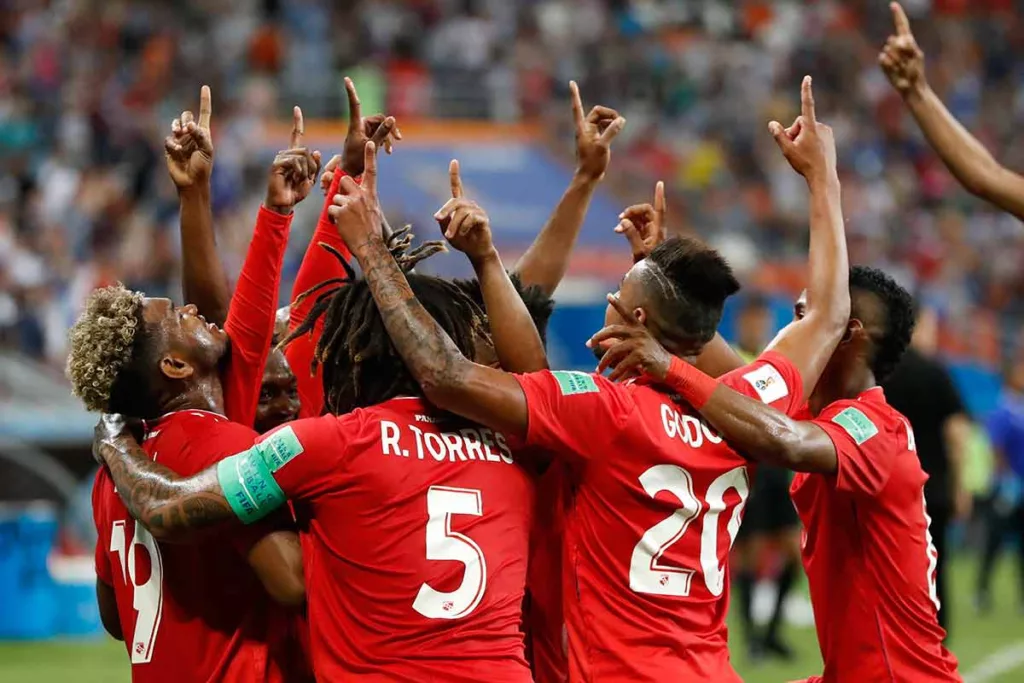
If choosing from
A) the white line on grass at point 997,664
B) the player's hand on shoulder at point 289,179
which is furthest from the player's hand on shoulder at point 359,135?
the white line on grass at point 997,664

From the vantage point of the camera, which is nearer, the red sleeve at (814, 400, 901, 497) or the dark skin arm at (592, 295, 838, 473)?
the dark skin arm at (592, 295, 838, 473)

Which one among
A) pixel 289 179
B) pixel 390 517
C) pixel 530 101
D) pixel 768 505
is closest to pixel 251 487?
pixel 390 517

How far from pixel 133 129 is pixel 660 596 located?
1450 cm

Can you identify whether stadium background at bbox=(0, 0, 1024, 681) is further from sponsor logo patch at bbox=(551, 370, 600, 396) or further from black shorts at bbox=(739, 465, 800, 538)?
sponsor logo patch at bbox=(551, 370, 600, 396)

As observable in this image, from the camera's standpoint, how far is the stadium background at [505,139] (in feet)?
48.2

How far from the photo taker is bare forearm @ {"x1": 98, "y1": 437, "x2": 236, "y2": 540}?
3.78 metres

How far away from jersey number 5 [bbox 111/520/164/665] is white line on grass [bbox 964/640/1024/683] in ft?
21.8

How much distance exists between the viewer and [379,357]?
395 cm

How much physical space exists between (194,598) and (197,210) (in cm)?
126

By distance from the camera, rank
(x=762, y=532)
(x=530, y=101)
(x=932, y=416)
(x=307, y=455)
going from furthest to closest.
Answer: (x=530, y=101)
(x=762, y=532)
(x=932, y=416)
(x=307, y=455)

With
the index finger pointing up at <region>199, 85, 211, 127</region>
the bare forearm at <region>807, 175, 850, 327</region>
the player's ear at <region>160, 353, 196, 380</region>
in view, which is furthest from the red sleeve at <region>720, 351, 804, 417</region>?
the index finger pointing up at <region>199, 85, 211, 127</region>

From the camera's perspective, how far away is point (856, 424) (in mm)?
4262

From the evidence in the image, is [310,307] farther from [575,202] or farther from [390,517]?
[390,517]

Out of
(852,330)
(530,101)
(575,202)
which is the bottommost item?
(852,330)
